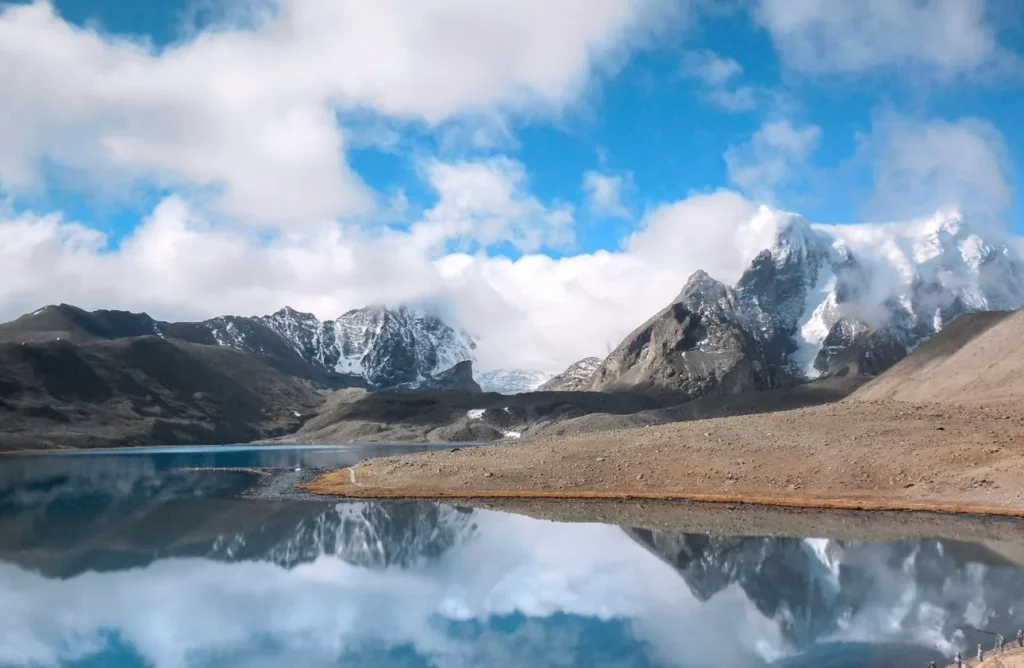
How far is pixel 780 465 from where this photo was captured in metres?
69.0

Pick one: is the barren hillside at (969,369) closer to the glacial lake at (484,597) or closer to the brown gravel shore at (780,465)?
the brown gravel shore at (780,465)

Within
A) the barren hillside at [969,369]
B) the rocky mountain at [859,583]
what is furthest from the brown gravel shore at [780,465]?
the barren hillside at [969,369]

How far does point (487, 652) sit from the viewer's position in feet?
84.4

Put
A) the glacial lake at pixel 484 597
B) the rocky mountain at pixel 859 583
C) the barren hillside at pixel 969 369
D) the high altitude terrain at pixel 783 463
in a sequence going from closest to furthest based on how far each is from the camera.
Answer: the glacial lake at pixel 484 597 < the rocky mountain at pixel 859 583 < the high altitude terrain at pixel 783 463 < the barren hillside at pixel 969 369

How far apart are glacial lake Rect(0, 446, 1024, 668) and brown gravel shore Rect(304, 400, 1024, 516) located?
16949 millimetres

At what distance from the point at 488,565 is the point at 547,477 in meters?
35.1

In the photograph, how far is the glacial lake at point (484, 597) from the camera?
25.5 m

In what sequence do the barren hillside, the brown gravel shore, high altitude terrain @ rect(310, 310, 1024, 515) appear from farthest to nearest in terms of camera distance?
the barren hillside, high altitude terrain @ rect(310, 310, 1024, 515), the brown gravel shore

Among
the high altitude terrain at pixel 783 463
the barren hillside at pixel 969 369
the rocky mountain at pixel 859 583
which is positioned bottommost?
the rocky mountain at pixel 859 583

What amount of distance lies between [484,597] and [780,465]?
4272 cm

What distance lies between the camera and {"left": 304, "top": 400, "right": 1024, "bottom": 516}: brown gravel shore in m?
60.5

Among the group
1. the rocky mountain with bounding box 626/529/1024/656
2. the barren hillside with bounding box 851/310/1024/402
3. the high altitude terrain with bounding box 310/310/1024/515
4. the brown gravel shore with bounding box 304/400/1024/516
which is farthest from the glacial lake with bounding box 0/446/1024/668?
the barren hillside with bounding box 851/310/1024/402

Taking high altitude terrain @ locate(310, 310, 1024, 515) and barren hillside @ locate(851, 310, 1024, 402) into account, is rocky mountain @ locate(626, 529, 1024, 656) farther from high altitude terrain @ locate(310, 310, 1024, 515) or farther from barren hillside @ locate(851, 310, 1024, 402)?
barren hillside @ locate(851, 310, 1024, 402)

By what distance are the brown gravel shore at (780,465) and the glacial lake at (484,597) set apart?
55.6ft
